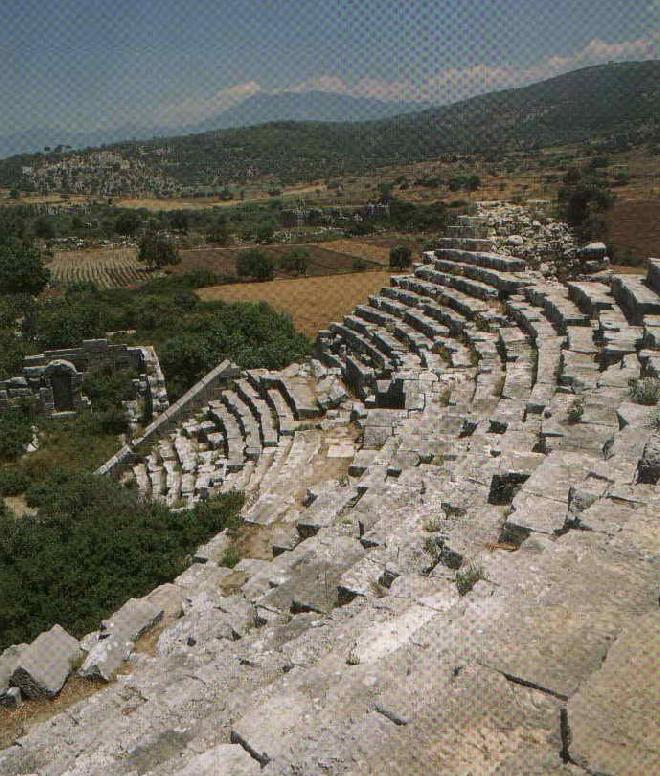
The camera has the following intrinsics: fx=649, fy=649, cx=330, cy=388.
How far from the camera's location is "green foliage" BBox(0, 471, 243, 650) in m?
8.38

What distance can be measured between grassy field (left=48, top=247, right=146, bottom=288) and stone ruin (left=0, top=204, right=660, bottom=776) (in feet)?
128

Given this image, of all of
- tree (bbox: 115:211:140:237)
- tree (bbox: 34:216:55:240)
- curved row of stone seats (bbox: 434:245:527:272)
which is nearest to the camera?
curved row of stone seats (bbox: 434:245:527:272)

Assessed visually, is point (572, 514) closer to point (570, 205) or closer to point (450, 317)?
point (450, 317)

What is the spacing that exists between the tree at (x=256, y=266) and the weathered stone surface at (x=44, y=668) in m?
39.6

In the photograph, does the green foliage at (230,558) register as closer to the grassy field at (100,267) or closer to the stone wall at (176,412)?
the stone wall at (176,412)

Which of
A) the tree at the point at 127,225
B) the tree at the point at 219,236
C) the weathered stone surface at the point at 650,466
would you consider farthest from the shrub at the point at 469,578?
the tree at the point at 127,225

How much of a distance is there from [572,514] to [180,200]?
11088 cm

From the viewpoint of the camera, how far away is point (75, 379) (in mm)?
20672

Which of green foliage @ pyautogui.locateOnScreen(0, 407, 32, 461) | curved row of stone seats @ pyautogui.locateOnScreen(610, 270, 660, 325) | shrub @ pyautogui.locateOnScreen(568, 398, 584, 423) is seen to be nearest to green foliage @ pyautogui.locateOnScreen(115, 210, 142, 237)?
green foliage @ pyautogui.locateOnScreen(0, 407, 32, 461)

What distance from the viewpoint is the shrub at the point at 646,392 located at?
25.1 ft

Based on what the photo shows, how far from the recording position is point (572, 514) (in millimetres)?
5371

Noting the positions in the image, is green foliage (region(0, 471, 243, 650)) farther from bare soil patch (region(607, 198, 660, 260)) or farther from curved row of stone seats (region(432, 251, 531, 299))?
bare soil patch (region(607, 198, 660, 260))

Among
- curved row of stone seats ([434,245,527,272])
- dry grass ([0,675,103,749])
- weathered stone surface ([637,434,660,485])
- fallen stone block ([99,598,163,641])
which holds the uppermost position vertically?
curved row of stone seats ([434,245,527,272])

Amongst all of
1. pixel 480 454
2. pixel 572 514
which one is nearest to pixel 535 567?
pixel 572 514
